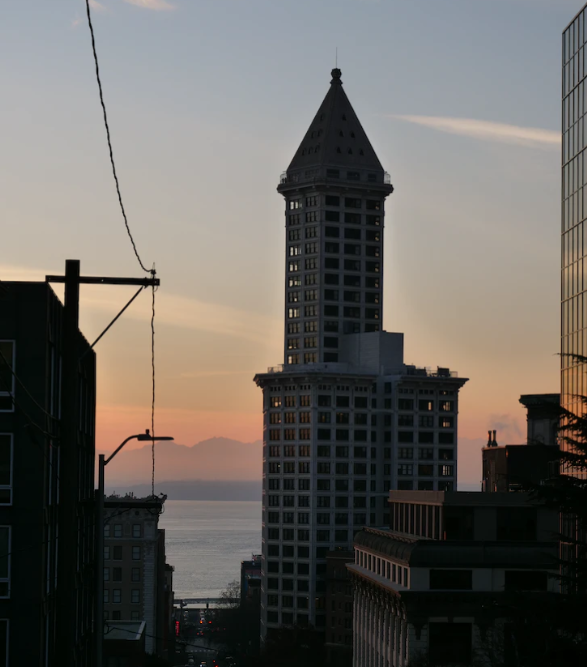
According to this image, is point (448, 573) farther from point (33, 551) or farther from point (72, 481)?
point (72, 481)

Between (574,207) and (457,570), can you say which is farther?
(457,570)

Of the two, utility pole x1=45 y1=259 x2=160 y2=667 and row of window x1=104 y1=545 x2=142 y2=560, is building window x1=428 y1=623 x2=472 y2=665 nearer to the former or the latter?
row of window x1=104 y1=545 x2=142 y2=560

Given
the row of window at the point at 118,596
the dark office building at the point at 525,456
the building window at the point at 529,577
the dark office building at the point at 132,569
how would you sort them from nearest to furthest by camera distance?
1. the building window at the point at 529,577
2. the dark office building at the point at 525,456
3. the dark office building at the point at 132,569
4. the row of window at the point at 118,596

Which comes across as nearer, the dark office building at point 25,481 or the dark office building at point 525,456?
the dark office building at point 25,481

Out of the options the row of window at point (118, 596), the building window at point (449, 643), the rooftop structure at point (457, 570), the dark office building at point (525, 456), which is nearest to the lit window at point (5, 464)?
the rooftop structure at point (457, 570)

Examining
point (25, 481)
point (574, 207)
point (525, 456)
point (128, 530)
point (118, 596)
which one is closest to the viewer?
point (25, 481)

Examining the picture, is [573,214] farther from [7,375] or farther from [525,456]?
[525,456]

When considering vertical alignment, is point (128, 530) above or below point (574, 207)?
below

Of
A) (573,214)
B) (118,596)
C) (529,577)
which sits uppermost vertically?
(573,214)

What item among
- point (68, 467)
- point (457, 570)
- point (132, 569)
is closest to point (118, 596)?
point (132, 569)

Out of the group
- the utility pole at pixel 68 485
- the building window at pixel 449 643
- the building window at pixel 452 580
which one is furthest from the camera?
the building window at pixel 452 580

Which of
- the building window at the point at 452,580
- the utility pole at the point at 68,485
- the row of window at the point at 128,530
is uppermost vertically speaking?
the utility pole at the point at 68,485

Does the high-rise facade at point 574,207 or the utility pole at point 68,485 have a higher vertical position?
the high-rise facade at point 574,207

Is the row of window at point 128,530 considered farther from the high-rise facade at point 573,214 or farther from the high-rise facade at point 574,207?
the high-rise facade at point 574,207
